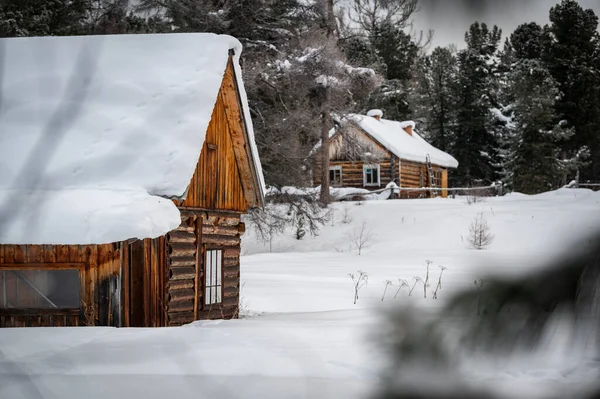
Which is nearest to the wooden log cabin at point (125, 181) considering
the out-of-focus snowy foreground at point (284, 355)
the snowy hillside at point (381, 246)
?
the out-of-focus snowy foreground at point (284, 355)

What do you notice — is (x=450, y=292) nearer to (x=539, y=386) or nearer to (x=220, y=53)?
(x=539, y=386)

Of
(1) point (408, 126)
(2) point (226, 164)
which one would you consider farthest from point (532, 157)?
(2) point (226, 164)

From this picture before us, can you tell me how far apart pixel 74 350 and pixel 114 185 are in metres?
6.14

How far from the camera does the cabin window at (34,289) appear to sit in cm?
1268

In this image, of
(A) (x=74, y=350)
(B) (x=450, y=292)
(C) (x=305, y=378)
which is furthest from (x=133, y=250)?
(B) (x=450, y=292)

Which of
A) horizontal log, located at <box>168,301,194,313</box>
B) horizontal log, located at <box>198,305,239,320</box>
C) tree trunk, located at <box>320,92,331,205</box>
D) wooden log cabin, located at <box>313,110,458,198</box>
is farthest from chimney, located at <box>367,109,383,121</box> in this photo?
horizontal log, located at <box>168,301,194,313</box>

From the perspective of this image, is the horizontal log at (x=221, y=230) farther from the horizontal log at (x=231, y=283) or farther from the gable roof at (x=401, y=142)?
the gable roof at (x=401, y=142)

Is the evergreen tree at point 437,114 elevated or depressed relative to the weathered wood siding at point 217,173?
elevated

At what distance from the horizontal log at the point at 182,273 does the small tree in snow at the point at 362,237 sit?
1801 centimetres

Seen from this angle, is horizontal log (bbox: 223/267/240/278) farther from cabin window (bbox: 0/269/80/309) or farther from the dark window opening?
the dark window opening

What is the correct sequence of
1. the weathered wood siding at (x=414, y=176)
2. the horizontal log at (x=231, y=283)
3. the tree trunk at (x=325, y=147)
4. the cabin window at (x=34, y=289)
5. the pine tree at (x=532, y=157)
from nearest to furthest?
the cabin window at (x=34, y=289), the horizontal log at (x=231, y=283), the tree trunk at (x=325, y=147), the pine tree at (x=532, y=157), the weathered wood siding at (x=414, y=176)

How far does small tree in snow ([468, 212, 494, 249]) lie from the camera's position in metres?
30.7

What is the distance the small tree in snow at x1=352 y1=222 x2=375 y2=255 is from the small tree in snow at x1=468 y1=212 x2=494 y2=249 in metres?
4.79

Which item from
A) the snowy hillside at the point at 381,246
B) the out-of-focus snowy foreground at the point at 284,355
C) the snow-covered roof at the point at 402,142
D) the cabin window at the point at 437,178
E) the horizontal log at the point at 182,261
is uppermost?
the snow-covered roof at the point at 402,142
